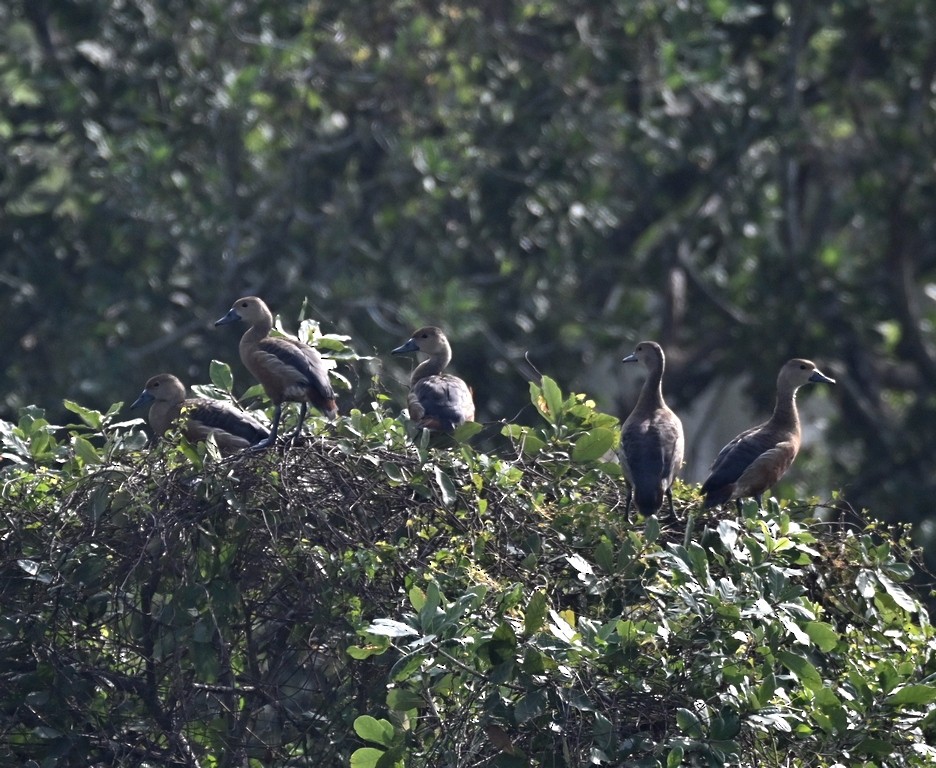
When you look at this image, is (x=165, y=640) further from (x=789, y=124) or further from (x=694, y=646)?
(x=789, y=124)

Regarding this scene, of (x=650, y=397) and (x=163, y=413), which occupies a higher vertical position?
(x=650, y=397)

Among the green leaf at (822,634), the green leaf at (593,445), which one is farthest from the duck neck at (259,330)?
the green leaf at (822,634)

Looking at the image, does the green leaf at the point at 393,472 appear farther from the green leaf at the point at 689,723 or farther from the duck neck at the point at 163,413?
the duck neck at the point at 163,413

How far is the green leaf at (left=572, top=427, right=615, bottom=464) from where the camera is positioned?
5.46 meters

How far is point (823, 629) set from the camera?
Result: 461cm

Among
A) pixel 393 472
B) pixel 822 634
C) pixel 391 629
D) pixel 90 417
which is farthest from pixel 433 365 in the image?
pixel 391 629

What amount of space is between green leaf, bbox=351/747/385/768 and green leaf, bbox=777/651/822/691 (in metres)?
1.15

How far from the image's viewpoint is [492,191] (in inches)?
427

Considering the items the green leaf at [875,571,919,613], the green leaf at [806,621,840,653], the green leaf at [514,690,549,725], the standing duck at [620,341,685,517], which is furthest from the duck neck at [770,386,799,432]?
the green leaf at [514,690,549,725]

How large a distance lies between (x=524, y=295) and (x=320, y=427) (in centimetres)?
526

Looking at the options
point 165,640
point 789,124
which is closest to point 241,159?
point 789,124

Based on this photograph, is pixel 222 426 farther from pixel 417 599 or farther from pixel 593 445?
pixel 417 599

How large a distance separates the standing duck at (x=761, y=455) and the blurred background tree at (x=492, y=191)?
297cm

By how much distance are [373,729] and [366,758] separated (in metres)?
0.08
